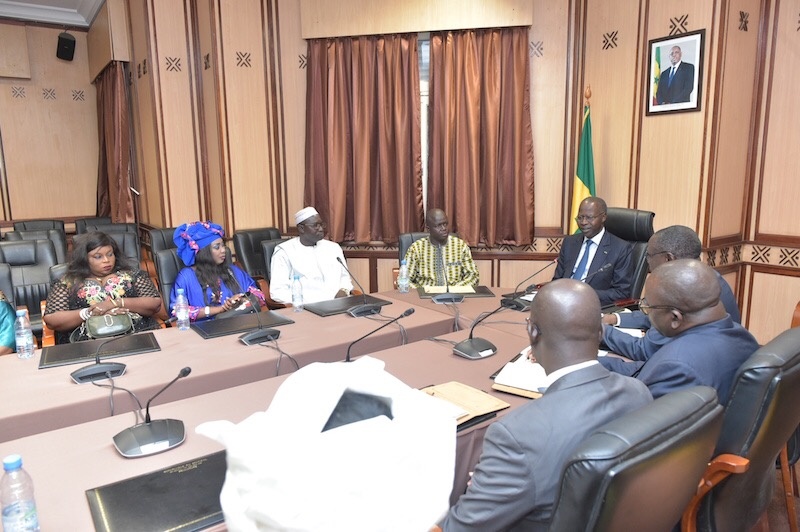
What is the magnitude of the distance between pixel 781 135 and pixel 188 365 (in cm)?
405

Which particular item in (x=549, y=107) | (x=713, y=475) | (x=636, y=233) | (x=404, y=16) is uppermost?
(x=404, y=16)

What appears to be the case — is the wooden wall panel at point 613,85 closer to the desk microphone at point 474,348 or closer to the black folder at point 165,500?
the desk microphone at point 474,348

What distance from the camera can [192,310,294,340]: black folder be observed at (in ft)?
7.90

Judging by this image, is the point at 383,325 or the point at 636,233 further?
the point at 636,233

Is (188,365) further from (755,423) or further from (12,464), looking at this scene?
(755,423)

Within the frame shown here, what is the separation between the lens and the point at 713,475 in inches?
52.9

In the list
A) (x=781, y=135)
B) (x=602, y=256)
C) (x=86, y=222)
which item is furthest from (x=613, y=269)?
(x=86, y=222)

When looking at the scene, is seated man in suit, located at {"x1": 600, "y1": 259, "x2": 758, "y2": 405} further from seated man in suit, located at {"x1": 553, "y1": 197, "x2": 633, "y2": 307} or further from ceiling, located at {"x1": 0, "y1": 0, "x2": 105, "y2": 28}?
ceiling, located at {"x1": 0, "y1": 0, "x2": 105, "y2": 28}

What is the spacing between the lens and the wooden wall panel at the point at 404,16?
13.5 feet

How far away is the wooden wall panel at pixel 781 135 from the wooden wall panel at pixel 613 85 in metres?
0.89

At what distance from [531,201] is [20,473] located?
12.6 feet

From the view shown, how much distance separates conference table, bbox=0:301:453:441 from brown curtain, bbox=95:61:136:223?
3.69 m

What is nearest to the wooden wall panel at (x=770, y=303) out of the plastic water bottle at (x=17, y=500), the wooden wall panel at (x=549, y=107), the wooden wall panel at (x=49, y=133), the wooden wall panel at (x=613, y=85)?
the wooden wall panel at (x=613, y=85)

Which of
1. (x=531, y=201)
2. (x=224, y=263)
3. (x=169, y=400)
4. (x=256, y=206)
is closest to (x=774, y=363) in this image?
(x=169, y=400)
